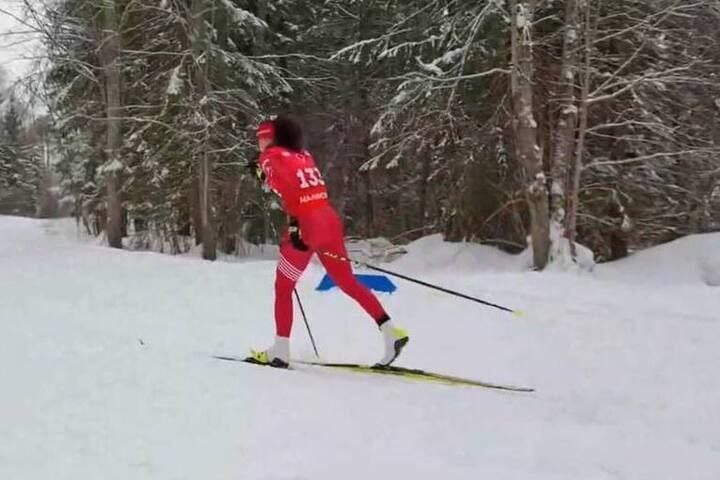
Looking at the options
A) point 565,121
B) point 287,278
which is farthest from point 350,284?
point 565,121

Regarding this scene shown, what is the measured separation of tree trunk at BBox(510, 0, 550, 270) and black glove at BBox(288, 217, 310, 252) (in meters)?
6.85

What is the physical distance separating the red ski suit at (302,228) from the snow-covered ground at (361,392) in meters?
0.52

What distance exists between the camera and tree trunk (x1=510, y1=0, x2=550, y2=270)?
1098 centimetres

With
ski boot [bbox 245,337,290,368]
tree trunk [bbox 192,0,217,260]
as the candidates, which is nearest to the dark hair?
ski boot [bbox 245,337,290,368]

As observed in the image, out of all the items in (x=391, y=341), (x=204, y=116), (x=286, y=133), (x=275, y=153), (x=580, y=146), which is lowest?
(x=391, y=341)

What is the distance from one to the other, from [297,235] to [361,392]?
122cm

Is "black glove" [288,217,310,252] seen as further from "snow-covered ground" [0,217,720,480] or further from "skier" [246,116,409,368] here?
"snow-covered ground" [0,217,720,480]

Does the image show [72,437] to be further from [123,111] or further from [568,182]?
[123,111]

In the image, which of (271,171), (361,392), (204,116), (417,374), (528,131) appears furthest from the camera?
(204,116)

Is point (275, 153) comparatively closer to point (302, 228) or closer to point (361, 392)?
point (302, 228)

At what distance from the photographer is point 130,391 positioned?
388cm

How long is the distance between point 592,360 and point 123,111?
571 inches

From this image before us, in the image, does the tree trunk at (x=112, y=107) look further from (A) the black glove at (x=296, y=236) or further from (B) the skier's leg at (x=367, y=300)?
(B) the skier's leg at (x=367, y=300)

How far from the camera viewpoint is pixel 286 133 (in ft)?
16.6
